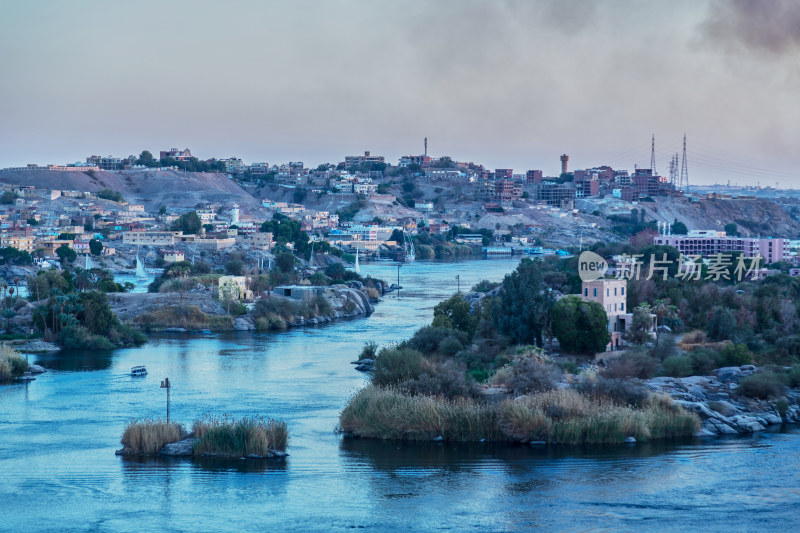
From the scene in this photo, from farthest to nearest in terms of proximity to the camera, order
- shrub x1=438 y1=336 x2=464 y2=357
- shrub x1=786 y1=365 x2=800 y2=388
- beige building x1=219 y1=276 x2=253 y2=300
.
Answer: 1. beige building x1=219 y1=276 x2=253 y2=300
2. shrub x1=438 y1=336 x2=464 y2=357
3. shrub x1=786 y1=365 x2=800 y2=388

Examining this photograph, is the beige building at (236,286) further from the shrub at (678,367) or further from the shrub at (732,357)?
the shrub at (732,357)

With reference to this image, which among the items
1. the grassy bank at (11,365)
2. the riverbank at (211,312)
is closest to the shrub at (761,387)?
the grassy bank at (11,365)

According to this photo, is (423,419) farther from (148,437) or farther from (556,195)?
(556,195)

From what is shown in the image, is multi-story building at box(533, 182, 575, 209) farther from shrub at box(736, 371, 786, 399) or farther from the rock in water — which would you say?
the rock in water

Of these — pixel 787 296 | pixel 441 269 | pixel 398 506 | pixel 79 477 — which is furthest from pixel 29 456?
pixel 441 269

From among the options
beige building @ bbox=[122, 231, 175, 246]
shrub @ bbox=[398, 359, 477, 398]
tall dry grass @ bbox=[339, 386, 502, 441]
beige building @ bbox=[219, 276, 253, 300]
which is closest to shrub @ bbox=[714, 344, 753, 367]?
shrub @ bbox=[398, 359, 477, 398]

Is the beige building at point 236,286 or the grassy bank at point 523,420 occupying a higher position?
the beige building at point 236,286
